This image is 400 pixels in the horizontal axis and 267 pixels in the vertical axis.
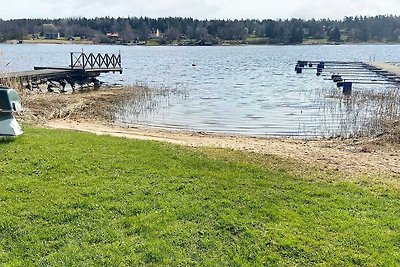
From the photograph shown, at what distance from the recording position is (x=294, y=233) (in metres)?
5.67

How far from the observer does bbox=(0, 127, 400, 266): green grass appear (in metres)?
5.15

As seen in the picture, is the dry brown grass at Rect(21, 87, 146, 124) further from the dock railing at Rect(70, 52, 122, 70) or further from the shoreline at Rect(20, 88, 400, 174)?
the dock railing at Rect(70, 52, 122, 70)

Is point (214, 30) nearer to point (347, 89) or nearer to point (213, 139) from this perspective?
point (347, 89)

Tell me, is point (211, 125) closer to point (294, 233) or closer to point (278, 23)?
point (294, 233)

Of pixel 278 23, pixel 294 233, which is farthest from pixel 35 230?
pixel 278 23

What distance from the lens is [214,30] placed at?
141250mm

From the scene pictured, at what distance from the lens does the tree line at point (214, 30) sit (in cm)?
13475

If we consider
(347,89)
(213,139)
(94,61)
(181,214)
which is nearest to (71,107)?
(213,139)

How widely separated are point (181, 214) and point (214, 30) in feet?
459

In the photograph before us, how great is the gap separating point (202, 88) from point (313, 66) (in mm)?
28251

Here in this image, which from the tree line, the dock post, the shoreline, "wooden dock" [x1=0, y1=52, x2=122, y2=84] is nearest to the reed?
the dock post

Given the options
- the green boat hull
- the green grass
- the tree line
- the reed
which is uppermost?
the tree line

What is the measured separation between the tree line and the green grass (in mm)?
Answer: 127529

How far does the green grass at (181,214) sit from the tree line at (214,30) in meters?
128
